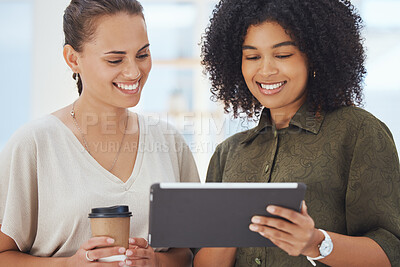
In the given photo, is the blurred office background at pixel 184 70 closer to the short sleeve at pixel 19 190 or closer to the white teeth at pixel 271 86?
the white teeth at pixel 271 86

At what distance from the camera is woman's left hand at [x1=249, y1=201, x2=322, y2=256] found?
122 centimetres

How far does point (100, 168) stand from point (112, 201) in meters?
0.14

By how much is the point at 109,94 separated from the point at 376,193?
3.34 ft

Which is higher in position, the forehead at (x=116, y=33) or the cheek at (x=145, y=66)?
the forehead at (x=116, y=33)

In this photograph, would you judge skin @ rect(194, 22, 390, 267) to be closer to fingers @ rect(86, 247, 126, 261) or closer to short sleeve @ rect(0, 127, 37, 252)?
fingers @ rect(86, 247, 126, 261)

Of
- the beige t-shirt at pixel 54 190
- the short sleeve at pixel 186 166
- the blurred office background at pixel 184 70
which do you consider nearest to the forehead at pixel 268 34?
the short sleeve at pixel 186 166

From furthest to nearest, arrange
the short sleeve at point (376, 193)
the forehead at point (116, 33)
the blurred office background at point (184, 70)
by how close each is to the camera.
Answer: the blurred office background at point (184, 70) < the forehead at point (116, 33) < the short sleeve at point (376, 193)

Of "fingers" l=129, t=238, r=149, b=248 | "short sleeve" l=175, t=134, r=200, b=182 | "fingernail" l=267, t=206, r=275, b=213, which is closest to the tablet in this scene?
"fingernail" l=267, t=206, r=275, b=213

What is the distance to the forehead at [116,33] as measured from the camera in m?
1.73

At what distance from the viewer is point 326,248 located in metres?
1.31

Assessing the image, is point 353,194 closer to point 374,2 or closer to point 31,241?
point 31,241

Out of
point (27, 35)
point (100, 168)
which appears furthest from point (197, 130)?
point (100, 168)

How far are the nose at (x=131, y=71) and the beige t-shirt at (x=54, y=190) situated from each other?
32 centimetres

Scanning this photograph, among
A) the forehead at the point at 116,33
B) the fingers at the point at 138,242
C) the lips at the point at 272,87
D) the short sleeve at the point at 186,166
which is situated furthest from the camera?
the short sleeve at the point at 186,166
